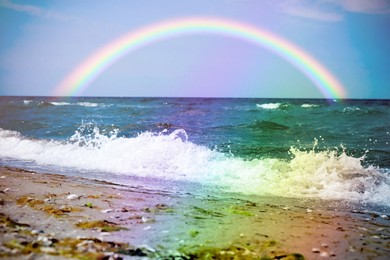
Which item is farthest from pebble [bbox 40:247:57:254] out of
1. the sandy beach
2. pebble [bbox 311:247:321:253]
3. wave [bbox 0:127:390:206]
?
wave [bbox 0:127:390:206]

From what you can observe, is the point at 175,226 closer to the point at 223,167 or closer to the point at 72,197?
the point at 72,197

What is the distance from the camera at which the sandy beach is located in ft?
12.9

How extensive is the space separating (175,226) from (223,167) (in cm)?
624

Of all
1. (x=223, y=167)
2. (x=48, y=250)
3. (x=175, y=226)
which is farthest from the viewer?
(x=223, y=167)

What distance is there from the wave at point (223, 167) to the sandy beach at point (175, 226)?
1208 mm

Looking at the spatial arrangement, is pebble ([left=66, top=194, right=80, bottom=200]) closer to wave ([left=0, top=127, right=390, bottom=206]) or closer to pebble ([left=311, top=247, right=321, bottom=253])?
wave ([left=0, top=127, right=390, bottom=206])

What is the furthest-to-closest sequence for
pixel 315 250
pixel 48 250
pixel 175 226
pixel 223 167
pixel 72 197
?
pixel 223 167 < pixel 72 197 < pixel 175 226 < pixel 315 250 < pixel 48 250

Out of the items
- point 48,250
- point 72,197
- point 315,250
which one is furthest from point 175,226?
point 72,197

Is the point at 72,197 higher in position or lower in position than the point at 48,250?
lower

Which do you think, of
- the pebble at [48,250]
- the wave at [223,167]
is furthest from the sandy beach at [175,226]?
the wave at [223,167]

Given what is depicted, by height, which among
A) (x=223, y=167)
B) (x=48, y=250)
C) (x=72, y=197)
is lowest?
(x=223, y=167)

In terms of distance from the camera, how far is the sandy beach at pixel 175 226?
3.93 metres

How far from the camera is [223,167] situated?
10992mm

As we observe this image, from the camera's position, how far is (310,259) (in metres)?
3.89
